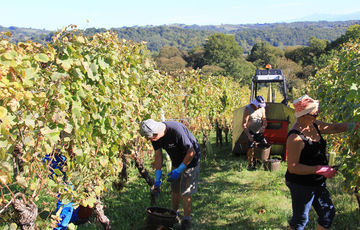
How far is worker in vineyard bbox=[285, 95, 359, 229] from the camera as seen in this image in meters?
2.56

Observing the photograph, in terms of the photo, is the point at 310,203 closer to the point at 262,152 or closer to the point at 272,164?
the point at 262,152

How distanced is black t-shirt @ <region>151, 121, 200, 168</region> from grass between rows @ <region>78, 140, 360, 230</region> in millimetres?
876

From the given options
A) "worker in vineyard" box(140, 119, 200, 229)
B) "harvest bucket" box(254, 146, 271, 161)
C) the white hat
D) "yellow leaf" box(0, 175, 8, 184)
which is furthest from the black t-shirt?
"harvest bucket" box(254, 146, 271, 161)

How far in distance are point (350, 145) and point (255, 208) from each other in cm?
172

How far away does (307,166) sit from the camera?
8.45ft

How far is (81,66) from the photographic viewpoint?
2.79m

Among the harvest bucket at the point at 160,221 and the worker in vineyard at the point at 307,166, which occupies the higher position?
the worker in vineyard at the point at 307,166

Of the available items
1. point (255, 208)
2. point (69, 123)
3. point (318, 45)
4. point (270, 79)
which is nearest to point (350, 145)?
point (255, 208)

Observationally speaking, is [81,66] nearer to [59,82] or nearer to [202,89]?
[59,82]

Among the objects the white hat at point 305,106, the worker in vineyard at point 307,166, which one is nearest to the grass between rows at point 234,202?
the worker in vineyard at point 307,166

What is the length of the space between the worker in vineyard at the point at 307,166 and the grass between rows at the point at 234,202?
0.99 meters

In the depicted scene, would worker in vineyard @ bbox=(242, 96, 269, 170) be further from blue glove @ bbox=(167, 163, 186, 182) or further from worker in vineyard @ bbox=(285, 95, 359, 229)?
worker in vineyard @ bbox=(285, 95, 359, 229)

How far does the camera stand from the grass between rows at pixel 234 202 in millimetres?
3854

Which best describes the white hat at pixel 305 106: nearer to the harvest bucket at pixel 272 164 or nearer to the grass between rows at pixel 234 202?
the grass between rows at pixel 234 202
